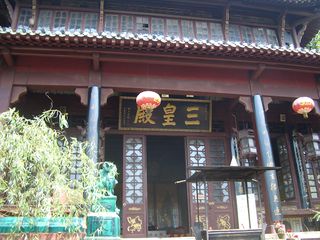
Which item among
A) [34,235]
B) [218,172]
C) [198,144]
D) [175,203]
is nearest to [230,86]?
[198,144]

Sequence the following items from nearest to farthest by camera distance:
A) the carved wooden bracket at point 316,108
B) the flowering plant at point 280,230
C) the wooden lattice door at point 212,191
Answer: the flowering plant at point 280,230, the carved wooden bracket at point 316,108, the wooden lattice door at point 212,191

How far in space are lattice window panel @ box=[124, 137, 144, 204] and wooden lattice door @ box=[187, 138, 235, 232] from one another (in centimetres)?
116

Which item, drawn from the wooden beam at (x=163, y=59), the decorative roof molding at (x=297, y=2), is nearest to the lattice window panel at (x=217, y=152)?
the wooden beam at (x=163, y=59)

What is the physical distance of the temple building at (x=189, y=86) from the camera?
6555 millimetres

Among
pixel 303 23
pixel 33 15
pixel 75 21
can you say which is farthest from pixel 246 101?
pixel 33 15

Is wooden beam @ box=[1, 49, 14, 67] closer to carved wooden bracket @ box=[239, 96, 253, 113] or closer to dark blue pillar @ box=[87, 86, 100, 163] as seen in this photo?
dark blue pillar @ box=[87, 86, 100, 163]

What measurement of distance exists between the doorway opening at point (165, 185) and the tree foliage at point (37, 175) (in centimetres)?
811

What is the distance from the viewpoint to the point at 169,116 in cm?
823

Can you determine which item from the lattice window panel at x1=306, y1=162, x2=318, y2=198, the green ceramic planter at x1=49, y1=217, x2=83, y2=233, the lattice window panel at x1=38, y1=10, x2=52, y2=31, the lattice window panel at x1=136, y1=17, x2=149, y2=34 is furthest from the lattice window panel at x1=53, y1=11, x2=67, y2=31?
the lattice window panel at x1=306, y1=162, x2=318, y2=198

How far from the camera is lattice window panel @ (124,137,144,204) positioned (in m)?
7.70

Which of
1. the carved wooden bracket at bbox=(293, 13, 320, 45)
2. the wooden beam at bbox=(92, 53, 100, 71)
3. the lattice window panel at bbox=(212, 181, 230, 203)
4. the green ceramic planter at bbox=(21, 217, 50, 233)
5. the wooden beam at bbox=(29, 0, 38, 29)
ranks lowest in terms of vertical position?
the green ceramic planter at bbox=(21, 217, 50, 233)

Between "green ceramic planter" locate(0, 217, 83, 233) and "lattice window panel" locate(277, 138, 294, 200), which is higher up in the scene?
"lattice window panel" locate(277, 138, 294, 200)

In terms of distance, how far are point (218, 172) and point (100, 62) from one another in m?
3.15

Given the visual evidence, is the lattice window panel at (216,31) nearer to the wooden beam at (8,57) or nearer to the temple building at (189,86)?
the temple building at (189,86)
